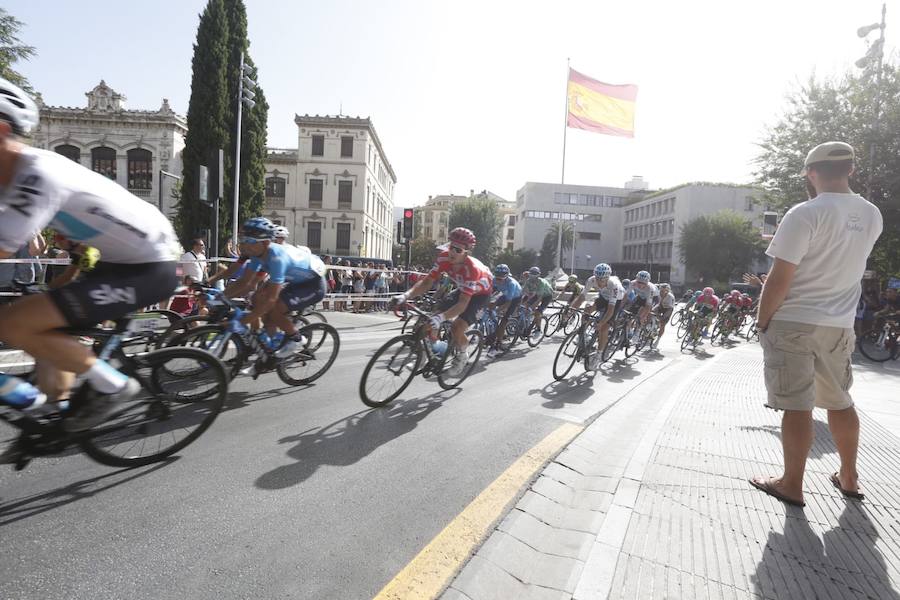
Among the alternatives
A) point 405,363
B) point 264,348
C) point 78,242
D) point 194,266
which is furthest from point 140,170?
point 78,242

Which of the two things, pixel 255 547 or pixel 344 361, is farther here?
pixel 344 361

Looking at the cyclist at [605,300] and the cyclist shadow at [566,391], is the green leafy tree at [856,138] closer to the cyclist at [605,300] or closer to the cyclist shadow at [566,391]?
the cyclist at [605,300]

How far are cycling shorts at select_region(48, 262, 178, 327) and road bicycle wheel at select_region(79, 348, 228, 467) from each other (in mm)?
458

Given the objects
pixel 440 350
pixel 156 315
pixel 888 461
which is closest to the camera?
pixel 888 461

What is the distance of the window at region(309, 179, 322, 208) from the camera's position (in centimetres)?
4575

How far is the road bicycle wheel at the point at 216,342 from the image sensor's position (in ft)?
15.3

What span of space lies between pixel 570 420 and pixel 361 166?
44.2 metres

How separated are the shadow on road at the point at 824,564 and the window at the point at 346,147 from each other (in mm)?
46969

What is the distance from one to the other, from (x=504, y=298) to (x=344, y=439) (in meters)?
6.67

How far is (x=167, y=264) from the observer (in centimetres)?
286

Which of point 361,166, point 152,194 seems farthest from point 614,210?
point 152,194

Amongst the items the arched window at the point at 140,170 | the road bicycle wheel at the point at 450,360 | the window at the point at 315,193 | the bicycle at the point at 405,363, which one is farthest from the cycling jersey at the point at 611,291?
the window at the point at 315,193

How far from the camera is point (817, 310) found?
2803mm

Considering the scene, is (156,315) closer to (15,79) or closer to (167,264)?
(167,264)
